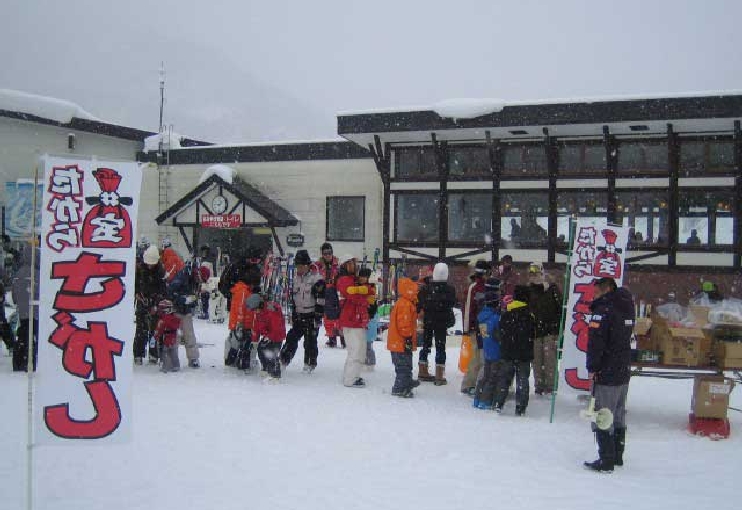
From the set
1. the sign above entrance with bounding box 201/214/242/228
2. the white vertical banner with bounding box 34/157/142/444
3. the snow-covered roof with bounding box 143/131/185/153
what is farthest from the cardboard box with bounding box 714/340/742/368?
the snow-covered roof with bounding box 143/131/185/153

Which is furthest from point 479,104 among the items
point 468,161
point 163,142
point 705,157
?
point 163,142

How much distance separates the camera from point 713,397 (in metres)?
6.69

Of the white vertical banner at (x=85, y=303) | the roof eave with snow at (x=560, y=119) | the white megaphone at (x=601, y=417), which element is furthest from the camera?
the roof eave with snow at (x=560, y=119)

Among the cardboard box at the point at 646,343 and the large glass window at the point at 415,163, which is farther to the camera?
the large glass window at the point at 415,163

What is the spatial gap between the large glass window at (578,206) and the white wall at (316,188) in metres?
5.92

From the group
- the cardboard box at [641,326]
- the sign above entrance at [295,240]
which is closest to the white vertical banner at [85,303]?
the cardboard box at [641,326]

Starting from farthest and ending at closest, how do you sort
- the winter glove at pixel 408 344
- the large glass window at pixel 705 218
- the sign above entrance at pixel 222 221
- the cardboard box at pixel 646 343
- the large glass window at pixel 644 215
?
the sign above entrance at pixel 222 221 → the large glass window at pixel 644 215 → the large glass window at pixel 705 218 → the winter glove at pixel 408 344 → the cardboard box at pixel 646 343

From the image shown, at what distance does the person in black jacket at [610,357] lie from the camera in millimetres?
5445

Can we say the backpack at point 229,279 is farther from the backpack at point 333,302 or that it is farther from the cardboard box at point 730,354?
the cardboard box at point 730,354

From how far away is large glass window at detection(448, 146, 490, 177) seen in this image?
58.4 ft

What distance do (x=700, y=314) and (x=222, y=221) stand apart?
54.8 feet

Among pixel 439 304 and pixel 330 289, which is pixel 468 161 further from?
pixel 330 289

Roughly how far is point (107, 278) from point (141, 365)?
5.37 metres

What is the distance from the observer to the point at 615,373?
546cm
